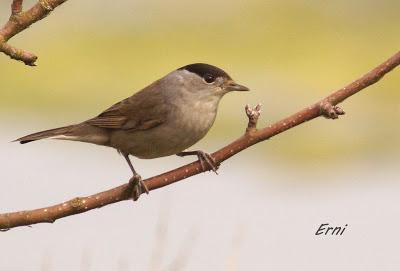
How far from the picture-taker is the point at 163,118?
5762 mm

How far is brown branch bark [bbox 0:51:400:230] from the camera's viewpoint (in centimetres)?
407

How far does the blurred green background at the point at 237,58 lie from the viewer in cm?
1343

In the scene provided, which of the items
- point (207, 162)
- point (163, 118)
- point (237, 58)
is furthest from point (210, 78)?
point (237, 58)

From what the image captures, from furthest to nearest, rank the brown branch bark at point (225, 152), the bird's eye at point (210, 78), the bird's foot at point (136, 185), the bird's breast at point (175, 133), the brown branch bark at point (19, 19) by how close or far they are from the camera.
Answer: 1. the bird's eye at point (210, 78)
2. the bird's breast at point (175, 133)
3. the bird's foot at point (136, 185)
4. the brown branch bark at point (225, 152)
5. the brown branch bark at point (19, 19)

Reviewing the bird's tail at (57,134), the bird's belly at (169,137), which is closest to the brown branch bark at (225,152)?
the bird's belly at (169,137)

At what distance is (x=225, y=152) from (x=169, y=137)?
1.10 meters

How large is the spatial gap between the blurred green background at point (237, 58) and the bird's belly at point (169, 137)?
7.04 meters

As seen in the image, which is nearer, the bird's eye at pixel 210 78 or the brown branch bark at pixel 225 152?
the brown branch bark at pixel 225 152

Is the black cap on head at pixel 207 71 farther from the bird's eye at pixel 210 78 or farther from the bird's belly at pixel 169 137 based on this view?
the bird's belly at pixel 169 137

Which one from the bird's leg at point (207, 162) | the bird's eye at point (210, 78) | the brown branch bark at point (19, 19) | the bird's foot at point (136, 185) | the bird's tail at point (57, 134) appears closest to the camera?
the brown branch bark at point (19, 19)

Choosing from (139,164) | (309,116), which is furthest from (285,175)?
(309,116)

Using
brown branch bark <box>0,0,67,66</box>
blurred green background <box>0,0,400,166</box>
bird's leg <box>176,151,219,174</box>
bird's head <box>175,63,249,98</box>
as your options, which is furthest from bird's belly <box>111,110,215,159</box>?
blurred green background <box>0,0,400,166</box>

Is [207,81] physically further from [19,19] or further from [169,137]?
[19,19]

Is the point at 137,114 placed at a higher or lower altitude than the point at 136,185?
lower
